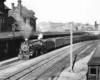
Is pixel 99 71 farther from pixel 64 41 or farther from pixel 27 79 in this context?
pixel 64 41

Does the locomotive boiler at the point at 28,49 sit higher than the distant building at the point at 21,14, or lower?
lower

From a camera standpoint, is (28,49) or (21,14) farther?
(21,14)

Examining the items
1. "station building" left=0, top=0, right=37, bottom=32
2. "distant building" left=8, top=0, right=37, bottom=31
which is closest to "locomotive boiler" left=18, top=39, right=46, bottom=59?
"station building" left=0, top=0, right=37, bottom=32

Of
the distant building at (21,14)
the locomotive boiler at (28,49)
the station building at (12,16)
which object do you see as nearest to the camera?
the locomotive boiler at (28,49)

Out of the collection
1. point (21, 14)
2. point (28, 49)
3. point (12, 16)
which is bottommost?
point (28, 49)

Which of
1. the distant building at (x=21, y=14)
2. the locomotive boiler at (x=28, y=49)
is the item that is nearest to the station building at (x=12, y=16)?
the distant building at (x=21, y=14)

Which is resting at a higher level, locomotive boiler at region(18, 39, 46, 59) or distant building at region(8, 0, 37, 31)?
distant building at region(8, 0, 37, 31)

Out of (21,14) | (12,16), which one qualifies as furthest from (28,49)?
(12,16)

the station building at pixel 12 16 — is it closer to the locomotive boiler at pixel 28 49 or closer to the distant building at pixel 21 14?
the distant building at pixel 21 14

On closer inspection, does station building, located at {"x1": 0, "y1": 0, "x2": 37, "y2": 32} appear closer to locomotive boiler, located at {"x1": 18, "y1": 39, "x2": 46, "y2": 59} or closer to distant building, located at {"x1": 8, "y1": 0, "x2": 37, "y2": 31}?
distant building, located at {"x1": 8, "y1": 0, "x2": 37, "y2": 31}

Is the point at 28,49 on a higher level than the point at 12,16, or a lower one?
lower

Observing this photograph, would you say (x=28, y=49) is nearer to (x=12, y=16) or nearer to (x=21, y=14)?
(x=21, y=14)

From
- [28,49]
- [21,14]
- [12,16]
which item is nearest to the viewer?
[28,49]

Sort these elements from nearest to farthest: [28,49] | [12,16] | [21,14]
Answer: [28,49]
[21,14]
[12,16]
